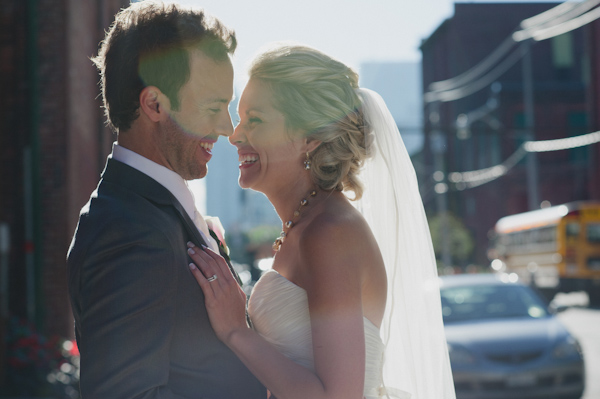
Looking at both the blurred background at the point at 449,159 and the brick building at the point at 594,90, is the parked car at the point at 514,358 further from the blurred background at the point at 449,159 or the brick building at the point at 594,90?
the brick building at the point at 594,90

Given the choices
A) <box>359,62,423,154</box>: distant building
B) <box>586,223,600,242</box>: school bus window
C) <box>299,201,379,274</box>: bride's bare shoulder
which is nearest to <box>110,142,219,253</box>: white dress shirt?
<box>299,201,379,274</box>: bride's bare shoulder

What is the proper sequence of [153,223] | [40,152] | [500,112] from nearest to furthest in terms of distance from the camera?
[153,223]
[40,152]
[500,112]

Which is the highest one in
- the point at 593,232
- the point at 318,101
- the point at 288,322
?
the point at 318,101

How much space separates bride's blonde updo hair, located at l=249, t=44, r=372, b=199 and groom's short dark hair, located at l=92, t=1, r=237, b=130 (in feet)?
2.29

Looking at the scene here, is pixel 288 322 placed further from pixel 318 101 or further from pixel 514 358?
pixel 514 358

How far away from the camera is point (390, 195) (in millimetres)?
3521

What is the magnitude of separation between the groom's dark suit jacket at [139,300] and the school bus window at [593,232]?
2449 centimetres

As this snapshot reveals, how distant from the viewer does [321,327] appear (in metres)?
2.65

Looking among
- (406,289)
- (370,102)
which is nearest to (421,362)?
(406,289)

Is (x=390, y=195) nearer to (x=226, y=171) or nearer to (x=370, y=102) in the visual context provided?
(x=370, y=102)

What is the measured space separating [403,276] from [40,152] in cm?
828

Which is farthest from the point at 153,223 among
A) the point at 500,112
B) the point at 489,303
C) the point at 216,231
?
the point at 500,112

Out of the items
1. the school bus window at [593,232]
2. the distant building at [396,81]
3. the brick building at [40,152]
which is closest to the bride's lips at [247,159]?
the brick building at [40,152]

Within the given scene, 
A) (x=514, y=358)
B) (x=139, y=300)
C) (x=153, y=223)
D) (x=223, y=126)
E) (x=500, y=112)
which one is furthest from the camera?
(x=500, y=112)
